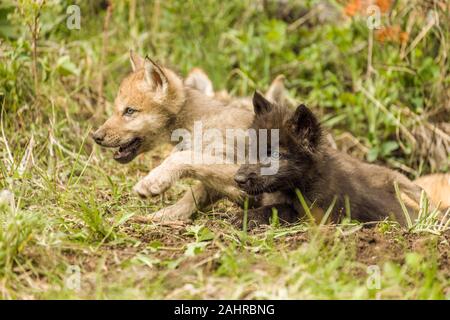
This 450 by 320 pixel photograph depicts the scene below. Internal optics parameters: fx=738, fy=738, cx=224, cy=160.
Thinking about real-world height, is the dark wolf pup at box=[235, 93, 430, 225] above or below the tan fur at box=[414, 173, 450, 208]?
above

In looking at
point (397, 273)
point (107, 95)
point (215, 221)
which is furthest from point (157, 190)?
point (107, 95)

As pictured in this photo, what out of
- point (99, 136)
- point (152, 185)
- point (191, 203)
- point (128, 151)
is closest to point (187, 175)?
point (152, 185)

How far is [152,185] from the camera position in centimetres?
528

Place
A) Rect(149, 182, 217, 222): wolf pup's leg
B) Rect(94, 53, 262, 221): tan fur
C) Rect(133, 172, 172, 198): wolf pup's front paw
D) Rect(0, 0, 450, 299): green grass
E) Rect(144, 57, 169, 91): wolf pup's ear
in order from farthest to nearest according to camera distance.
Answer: Rect(144, 57, 169, 91): wolf pup's ear → Rect(94, 53, 262, 221): tan fur → Rect(149, 182, 217, 222): wolf pup's leg → Rect(133, 172, 172, 198): wolf pup's front paw → Rect(0, 0, 450, 299): green grass

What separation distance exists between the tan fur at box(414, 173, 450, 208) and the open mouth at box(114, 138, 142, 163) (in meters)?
2.57

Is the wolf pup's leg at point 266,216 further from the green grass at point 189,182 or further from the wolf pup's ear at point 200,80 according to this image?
the wolf pup's ear at point 200,80

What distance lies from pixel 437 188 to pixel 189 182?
88.7 inches

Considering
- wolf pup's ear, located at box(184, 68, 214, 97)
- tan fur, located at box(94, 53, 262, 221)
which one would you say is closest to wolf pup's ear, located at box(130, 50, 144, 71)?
tan fur, located at box(94, 53, 262, 221)

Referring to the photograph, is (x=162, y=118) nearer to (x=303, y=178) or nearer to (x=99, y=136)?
(x=99, y=136)

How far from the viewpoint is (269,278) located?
400 cm

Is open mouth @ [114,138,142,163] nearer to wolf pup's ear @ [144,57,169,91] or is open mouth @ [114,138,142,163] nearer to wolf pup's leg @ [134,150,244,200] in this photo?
wolf pup's ear @ [144,57,169,91]

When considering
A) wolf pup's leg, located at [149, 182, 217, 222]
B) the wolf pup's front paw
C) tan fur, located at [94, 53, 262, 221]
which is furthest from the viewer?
tan fur, located at [94, 53, 262, 221]

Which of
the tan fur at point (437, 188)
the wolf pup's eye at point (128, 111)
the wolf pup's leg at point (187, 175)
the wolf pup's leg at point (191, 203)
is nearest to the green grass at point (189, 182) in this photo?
the wolf pup's leg at point (191, 203)

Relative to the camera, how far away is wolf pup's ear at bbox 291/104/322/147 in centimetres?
527
